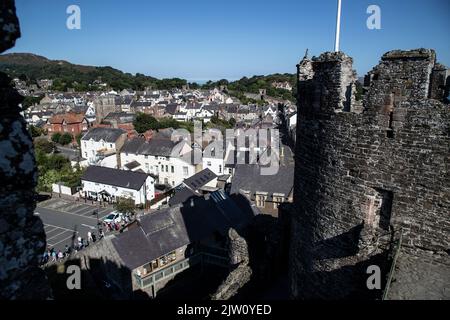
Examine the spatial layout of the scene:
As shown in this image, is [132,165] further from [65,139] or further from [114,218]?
[65,139]

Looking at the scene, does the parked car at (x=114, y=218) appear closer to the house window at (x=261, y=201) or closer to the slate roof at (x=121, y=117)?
the house window at (x=261, y=201)

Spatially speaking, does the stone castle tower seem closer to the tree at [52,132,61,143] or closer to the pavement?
the pavement

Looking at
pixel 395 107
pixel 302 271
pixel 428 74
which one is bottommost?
pixel 302 271
